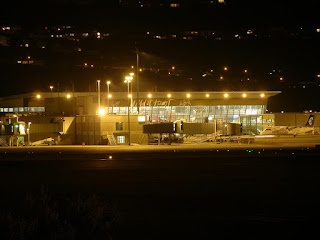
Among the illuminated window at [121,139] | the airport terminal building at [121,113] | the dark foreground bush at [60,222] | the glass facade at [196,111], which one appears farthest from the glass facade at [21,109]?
the dark foreground bush at [60,222]

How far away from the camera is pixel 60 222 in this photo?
10.6 m

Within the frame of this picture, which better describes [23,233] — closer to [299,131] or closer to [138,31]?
[299,131]

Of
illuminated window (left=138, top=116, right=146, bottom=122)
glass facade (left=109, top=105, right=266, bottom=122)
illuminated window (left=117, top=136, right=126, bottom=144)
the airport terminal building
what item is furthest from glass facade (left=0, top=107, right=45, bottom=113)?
illuminated window (left=138, top=116, right=146, bottom=122)

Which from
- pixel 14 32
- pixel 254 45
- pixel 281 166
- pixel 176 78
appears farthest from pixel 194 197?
pixel 14 32

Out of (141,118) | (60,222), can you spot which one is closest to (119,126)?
(141,118)

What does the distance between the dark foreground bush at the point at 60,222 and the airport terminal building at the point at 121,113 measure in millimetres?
34981

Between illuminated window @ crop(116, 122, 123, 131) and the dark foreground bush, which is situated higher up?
illuminated window @ crop(116, 122, 123, 131)

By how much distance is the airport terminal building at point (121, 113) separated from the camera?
51.0 metres

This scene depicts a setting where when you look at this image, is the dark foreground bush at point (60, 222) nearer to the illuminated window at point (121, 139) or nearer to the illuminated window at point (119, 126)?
the illuminated window at point (121, 139)

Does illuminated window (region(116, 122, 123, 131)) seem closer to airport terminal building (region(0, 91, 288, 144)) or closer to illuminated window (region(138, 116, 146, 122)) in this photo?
airport terminal building (region(0, 91, 288, 144))

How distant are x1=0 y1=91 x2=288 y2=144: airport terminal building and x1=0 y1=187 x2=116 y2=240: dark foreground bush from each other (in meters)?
35.0

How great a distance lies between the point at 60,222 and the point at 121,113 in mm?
59301

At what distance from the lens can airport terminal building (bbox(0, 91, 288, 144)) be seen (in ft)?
167

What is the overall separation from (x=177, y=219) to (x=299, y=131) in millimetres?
50844
